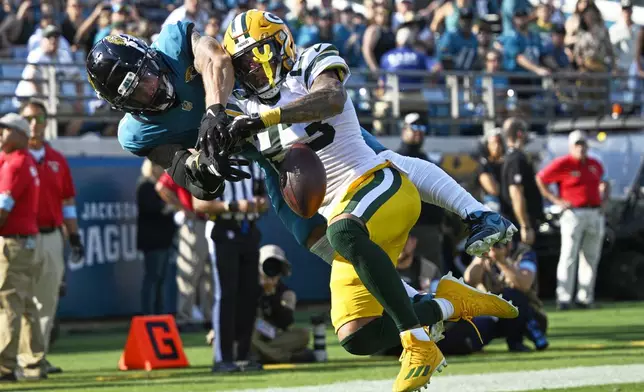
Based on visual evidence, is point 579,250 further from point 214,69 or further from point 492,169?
point 214,69

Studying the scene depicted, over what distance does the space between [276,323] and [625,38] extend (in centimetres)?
979

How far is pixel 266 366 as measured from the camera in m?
9.23

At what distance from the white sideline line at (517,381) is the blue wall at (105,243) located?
17.1 ft

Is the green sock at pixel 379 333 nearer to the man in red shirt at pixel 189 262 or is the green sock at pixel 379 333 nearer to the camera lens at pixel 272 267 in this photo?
the camera lens at pixel 272 267

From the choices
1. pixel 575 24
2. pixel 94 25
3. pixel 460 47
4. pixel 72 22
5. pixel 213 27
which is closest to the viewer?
pixel 213 27

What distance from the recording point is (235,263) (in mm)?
8820

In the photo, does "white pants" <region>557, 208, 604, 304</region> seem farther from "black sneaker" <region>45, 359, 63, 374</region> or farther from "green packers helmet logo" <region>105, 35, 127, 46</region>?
"green packers helmet logo" <region>105, 35, 127, 46</region>

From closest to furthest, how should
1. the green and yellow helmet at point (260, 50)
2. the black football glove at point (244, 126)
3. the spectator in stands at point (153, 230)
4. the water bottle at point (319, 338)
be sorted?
the black football glove at point (244, 126) < the green and yellow helmet at point (260, 50) < the water bottle at point (319, 338) < the spectator in stands at point (153, 230)

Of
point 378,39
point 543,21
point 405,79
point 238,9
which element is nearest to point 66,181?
point 238,9

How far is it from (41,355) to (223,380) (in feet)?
4.26

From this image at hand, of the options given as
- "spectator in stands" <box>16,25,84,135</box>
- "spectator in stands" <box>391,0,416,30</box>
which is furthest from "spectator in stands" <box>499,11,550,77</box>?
"spectator in stands" <box>16,25,84,135</box>

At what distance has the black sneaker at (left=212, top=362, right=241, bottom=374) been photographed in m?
8.67

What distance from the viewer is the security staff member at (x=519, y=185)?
38.9 feet

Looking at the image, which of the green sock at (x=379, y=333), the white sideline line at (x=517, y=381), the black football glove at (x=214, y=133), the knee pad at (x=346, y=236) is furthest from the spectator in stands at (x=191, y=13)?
the black football glove at (x=214, y=133)
